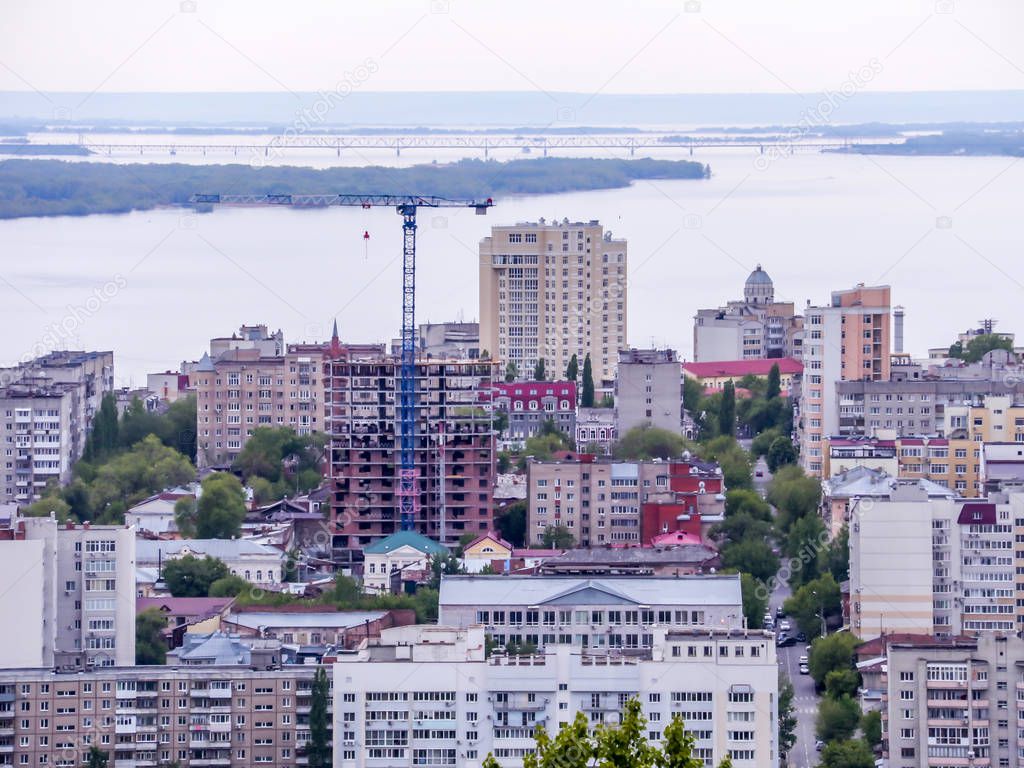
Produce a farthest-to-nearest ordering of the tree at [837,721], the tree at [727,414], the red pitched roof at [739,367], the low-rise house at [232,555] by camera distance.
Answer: the red pitched roof at [739,367]
the tree at [727,414]
the low-rise house at [232,555]
the tree at [837,721]

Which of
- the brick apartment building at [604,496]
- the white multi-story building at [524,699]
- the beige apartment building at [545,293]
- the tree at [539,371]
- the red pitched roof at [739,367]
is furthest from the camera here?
the beige apartment building at [545,293]

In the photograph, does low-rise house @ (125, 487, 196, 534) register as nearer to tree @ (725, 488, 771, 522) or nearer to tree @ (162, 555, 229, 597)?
tree @ (162, 555, 229, 597)

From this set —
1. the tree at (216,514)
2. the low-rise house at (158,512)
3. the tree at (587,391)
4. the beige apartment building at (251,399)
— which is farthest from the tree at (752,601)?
the tree at (587,391)

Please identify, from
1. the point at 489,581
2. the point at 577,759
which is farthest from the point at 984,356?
the point at 577,759

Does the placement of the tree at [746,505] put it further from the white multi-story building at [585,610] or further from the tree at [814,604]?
the white multi-story building at [585,610]

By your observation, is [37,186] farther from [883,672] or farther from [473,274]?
[883,672]

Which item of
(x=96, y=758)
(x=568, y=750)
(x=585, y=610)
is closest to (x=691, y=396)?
(x=585, y=610)

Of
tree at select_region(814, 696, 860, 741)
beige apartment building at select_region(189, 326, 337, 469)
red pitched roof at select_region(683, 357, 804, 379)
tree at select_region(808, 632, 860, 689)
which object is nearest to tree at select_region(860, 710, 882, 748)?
tree at select_region(814, 696, 860, 741)
